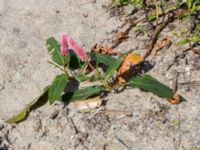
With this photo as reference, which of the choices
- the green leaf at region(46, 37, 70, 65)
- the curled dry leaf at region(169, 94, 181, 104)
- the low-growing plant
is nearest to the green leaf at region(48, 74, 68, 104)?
the low-growing plant

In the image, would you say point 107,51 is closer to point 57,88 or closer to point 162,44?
point 162,44

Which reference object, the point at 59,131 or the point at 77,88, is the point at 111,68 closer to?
the point at 77,88

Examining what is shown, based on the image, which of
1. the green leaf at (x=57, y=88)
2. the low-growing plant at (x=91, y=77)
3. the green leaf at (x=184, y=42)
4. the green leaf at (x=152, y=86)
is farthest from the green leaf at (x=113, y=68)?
the green leaf at (x=184, y=42)

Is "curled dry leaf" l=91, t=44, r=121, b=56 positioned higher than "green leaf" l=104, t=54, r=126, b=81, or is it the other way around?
"green leaf" l=104, t=54, r=126, b=81

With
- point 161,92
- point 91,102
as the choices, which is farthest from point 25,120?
point 161,92

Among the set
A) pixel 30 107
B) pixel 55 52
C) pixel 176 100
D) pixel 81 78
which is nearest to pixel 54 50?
pixel 55 52

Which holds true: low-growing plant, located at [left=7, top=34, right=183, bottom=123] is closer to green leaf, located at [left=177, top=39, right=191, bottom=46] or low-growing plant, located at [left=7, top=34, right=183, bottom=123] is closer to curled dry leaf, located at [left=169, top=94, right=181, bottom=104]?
curled dry leaf, located at [left=169, top=94, right=181, bottom=104]

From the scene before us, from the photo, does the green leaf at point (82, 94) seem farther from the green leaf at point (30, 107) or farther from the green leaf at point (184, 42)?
the green leaf at point (184, 42)
